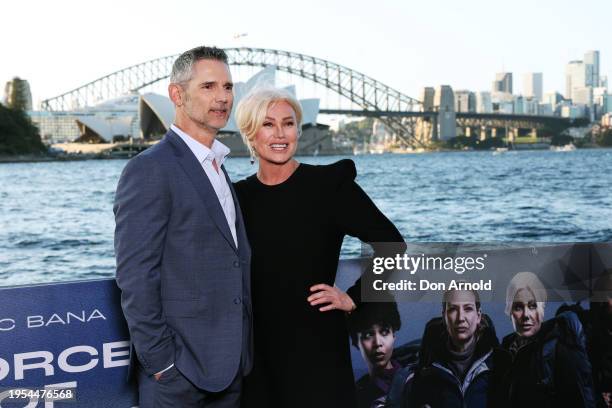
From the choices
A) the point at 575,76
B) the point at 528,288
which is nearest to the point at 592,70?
the point at 575,76

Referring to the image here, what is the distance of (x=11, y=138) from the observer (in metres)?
43.8

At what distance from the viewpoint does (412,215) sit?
47.5 feet

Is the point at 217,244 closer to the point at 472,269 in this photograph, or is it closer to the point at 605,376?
the point at 472,269

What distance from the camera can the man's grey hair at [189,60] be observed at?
4.39ft

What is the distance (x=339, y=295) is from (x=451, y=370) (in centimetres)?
34

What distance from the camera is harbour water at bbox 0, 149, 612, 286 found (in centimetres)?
1024

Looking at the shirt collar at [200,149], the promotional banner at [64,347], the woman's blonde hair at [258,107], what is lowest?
the promotional banner at [64,347]

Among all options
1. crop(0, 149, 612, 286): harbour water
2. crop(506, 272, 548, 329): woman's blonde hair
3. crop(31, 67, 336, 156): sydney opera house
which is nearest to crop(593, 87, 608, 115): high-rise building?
crop(31, 67, 336, 156): sydney opera house

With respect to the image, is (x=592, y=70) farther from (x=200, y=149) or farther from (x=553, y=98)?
(x=200, y=149)

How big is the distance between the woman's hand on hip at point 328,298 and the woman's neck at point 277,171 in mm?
202

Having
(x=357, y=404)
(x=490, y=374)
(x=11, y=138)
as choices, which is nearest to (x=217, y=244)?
(x=357, y=404)

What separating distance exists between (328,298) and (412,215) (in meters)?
13.2

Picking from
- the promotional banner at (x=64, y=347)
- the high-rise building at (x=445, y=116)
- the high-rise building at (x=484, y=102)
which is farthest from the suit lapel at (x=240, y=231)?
the high-rise building at (x=484, y=102)

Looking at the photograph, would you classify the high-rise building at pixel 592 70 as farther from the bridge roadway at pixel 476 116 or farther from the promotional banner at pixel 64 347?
the promotional banner at pixel 64 347
